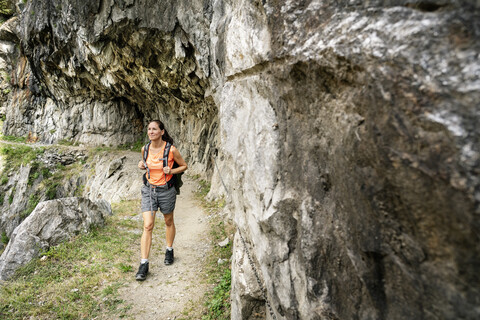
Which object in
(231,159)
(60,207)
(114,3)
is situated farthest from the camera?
(114,3)

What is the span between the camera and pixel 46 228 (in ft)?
18.3

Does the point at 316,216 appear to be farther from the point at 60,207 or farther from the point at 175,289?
the point at 60,207

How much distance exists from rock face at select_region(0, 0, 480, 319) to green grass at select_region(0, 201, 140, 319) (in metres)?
2.07

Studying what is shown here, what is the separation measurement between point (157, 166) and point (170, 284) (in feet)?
5.84

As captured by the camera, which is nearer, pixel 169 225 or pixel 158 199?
pixel 158 199

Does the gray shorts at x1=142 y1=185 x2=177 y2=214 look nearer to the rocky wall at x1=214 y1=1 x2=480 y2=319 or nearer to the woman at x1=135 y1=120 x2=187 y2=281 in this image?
the woman at x1=135 y1=120 x2=187 y2=281

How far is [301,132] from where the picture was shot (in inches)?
78.5

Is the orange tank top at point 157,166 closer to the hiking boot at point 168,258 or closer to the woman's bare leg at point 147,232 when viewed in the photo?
the woman's bare leg at point 147,232

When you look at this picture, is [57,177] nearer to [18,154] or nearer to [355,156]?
[18,154]

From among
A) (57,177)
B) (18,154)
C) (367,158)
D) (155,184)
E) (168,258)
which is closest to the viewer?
(367,158)

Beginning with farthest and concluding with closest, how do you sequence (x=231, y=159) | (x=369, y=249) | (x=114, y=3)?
(x=114, y=3)
(x=231, y=159)
(x=369, y=249)

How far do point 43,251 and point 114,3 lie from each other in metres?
9.59

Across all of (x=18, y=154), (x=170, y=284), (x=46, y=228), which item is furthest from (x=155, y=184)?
(x=18, y=154)

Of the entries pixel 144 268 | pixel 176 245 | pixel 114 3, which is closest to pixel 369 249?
pixel 144 268
